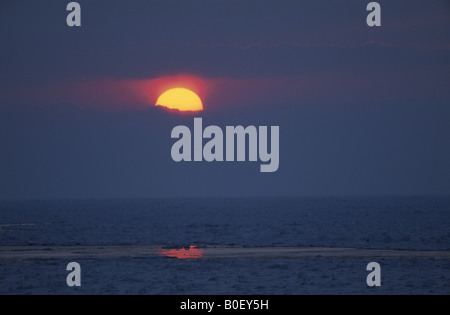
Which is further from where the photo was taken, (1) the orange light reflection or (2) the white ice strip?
(1) the orange light reflection

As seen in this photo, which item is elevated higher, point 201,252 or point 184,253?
point 201,252

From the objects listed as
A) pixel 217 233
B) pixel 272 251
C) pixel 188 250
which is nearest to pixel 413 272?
pixel 272 251

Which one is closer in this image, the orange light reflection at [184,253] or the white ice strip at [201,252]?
the white ice strip at [201,252]

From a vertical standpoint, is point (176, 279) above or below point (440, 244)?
below

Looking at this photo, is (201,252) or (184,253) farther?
(201,252)

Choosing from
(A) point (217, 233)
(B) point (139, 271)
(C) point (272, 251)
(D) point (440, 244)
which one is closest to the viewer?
(B) point (139, 271)

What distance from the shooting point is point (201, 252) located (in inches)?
2613

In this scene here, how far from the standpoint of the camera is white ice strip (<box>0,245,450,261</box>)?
200 ft

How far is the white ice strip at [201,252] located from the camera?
6088 centimetres
